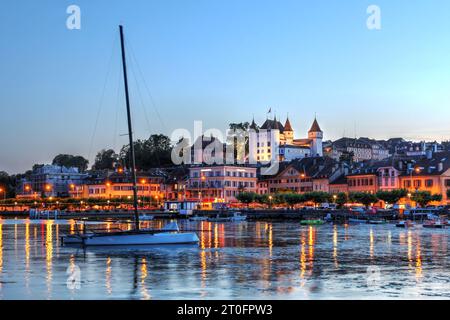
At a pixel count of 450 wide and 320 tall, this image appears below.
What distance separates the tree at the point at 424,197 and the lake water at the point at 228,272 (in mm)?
70986

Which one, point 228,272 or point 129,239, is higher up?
point 129,239

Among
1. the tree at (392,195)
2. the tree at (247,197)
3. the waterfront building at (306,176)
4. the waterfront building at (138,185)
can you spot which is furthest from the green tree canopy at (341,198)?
the waterfront building at (138,185)

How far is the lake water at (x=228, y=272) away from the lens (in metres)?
31.7

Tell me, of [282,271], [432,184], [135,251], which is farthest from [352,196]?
[282,271]

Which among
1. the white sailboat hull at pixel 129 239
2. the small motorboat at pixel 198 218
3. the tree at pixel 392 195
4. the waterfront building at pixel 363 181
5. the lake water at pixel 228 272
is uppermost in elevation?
the waterfront building at pixel 363 181

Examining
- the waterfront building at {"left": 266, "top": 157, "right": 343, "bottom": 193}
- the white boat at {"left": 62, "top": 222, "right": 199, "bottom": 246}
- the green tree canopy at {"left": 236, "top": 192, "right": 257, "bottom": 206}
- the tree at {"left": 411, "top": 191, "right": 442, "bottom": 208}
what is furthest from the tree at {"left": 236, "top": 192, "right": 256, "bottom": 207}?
the white boat at {"left": 62, "top": 222, "right": 199, "bottom": 246}

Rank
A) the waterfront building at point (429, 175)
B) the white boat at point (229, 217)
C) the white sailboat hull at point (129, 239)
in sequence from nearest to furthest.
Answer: the white sailboat hull at point (129, 239) → the white boat at point (229, 217) → the waterfront building at point (429, 175)

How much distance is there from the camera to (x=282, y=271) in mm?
40094

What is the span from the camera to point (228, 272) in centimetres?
3938

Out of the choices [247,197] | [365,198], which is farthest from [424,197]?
[247,197]

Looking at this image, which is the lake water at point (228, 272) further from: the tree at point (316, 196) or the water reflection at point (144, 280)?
the tree at point (316, 196)

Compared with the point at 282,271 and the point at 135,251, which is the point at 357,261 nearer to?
the point at 282,271

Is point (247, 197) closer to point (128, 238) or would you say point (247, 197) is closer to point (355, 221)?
point (355, 221)

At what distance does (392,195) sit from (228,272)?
97809 millimetres
